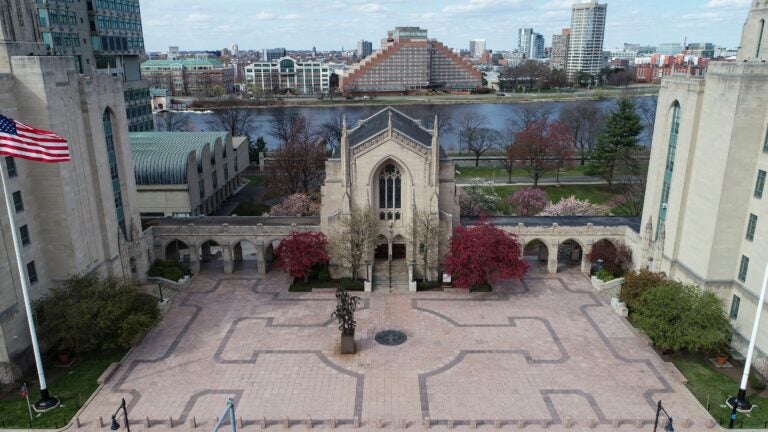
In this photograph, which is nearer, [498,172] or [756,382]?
[756,382]

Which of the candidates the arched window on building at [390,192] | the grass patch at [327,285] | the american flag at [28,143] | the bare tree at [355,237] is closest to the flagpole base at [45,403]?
the american flag at [28,143]

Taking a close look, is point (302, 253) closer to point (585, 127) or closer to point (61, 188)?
point (61, 188)

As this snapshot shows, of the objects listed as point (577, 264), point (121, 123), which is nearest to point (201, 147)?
point (121, 123)

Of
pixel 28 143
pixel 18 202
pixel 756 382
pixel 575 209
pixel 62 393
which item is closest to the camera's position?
pixel 28 143

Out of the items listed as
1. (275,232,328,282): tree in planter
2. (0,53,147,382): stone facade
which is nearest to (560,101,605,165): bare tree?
(275,232,328,282): tree in planter

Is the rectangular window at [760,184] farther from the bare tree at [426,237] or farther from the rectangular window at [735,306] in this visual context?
the bare tree at [426,237]

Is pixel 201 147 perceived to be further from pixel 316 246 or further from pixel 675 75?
pixel 675 75

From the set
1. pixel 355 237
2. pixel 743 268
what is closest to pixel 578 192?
pixel 743 268
